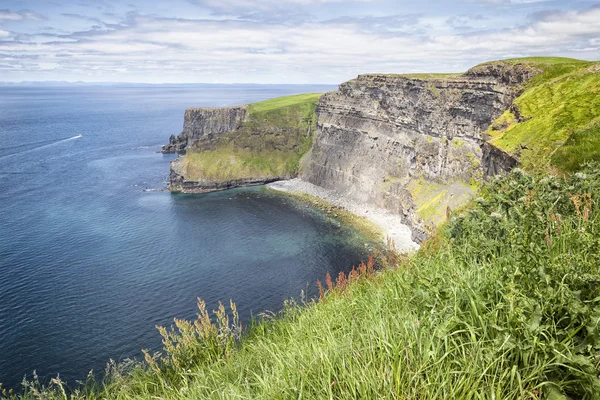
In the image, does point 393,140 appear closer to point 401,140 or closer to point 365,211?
point 401,140

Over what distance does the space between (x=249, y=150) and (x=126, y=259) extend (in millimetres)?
59110

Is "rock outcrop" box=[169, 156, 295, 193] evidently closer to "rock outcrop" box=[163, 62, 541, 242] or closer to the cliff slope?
the cliff slope

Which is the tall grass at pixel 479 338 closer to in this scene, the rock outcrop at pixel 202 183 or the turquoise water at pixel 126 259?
the turquoise water at pixel 126 259

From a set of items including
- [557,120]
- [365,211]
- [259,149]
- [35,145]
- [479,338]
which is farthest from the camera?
[35,145]

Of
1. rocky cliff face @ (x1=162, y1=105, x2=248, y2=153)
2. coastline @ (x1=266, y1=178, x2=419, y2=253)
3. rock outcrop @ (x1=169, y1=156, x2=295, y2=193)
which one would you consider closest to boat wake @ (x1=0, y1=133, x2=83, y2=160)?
rocky cliff face @ (x1=162, y1=105, x2=248, y2=153)

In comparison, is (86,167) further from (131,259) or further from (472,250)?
(472,250)

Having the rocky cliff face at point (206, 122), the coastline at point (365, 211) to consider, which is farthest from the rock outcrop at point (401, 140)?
the rocky cliff face at point (206, 122)

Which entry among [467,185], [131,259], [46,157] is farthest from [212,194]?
[46,157]

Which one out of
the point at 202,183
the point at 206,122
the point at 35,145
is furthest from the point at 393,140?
the point at 35,145

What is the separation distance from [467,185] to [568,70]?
2130 centimetres

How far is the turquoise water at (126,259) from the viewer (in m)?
42.8

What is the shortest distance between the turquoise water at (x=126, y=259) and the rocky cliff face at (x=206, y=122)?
1315 inches

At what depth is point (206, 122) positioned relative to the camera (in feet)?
471

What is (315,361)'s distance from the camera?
661 cm
